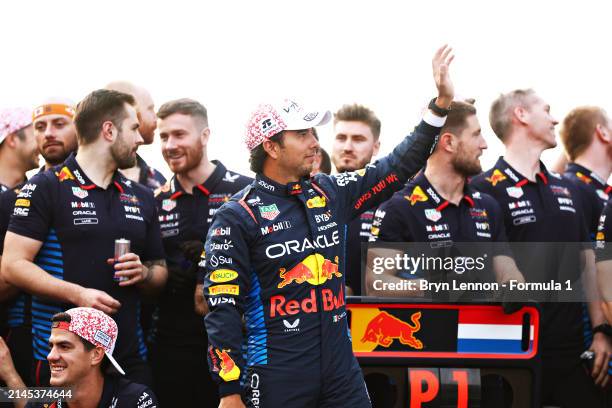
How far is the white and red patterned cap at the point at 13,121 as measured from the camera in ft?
23.9

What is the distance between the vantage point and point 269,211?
193 inches

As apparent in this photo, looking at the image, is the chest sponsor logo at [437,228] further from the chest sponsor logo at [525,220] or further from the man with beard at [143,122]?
the man with beard at [143,122]

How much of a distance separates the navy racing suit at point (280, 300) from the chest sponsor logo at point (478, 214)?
6.74 feet

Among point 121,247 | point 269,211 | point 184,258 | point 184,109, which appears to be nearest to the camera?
point 269,211

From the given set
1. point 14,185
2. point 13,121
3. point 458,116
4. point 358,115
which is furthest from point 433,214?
point 13,121

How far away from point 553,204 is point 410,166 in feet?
8.32

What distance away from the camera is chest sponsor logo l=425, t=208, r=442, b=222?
6637 millimetres

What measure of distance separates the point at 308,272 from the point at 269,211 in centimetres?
37

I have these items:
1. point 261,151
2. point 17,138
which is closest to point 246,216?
point 261,151

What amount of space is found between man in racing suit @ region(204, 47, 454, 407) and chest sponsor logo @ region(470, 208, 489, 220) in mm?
1794

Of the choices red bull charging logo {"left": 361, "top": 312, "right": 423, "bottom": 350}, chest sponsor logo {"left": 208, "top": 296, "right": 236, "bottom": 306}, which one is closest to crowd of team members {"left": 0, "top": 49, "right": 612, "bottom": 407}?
chest sponsor logo {"left": 208, "top": 296, "right": 236, "bottom": 306}

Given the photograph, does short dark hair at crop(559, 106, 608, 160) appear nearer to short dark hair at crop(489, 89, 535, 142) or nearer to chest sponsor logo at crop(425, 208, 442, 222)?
short dark hair at crop(489, 89, 535, 142)

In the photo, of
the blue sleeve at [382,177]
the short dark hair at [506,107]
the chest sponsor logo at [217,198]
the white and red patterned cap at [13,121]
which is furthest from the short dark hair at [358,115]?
the blue sleeve at [382,177]

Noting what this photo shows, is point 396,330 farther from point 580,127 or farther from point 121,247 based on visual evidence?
point 580,127
